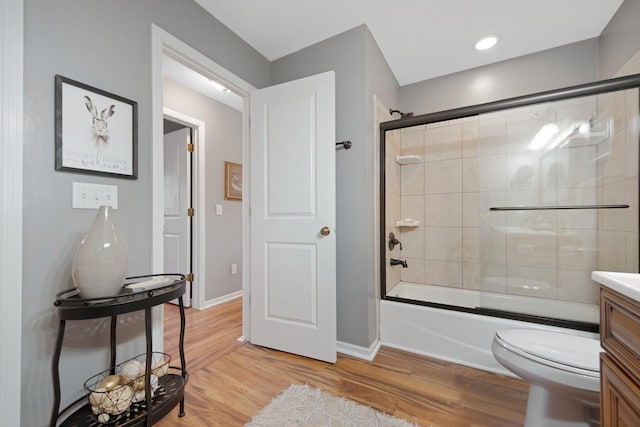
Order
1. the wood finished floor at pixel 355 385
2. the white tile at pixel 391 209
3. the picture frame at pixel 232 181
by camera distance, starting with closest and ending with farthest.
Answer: the wood finished floor at pixel 355 385
the white tile at pixel 391 209
the picture frame at pixel 232 181

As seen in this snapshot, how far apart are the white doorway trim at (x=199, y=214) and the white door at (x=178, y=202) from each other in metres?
0.09

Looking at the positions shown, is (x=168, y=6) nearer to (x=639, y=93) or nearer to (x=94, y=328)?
(x=94, y=328)

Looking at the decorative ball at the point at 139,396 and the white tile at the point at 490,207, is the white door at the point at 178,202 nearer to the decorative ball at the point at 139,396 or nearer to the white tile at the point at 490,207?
the decorative ball at the point at 139,396

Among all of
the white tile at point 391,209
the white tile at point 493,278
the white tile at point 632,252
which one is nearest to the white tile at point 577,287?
the white tile at point 632,252

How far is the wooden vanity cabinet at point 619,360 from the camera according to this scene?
23.0 inches

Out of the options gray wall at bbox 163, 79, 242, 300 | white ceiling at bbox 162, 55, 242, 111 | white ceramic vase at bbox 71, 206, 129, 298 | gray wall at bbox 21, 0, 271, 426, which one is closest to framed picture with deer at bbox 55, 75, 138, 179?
gray wall at bbox 21, 0, 271, 426

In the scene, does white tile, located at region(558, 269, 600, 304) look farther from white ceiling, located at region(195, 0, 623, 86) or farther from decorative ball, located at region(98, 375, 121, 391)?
decorative ball, located at region(98, 375, 121, 391)

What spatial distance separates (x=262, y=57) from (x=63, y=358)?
7.70 feet

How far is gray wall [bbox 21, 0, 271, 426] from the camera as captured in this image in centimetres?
101

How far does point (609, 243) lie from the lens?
1.76 m

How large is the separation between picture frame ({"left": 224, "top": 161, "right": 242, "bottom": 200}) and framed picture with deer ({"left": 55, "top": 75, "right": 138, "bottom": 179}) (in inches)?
74.6

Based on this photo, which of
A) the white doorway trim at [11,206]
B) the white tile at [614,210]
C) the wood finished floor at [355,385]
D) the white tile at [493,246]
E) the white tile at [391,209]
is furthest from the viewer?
the white tile at [391,209]

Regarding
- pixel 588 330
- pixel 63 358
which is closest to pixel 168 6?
pixel 63 358

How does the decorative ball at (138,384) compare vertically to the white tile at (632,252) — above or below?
below
